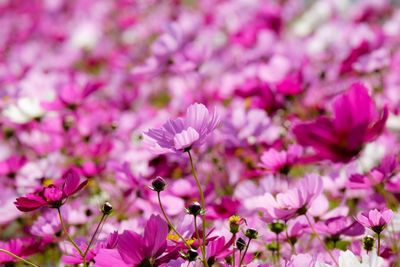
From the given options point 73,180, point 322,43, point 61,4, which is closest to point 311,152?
point 73,180

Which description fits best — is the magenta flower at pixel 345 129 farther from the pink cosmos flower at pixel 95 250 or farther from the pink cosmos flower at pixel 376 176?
the pink cosmos flower at pixel 95 250

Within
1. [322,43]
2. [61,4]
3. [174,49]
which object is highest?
[174,49]

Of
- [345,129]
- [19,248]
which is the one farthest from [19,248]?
[345,129]

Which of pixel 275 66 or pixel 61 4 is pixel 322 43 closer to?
pixel 275 66

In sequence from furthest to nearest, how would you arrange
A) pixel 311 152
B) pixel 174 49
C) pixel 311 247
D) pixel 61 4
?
1. pixel 61 4
2. pixel 174 49
3. pixel 311 152
4. pixel 311 247

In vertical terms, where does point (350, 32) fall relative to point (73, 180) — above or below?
below

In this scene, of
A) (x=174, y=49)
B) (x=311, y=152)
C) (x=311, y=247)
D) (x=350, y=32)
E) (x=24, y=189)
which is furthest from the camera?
(x=350, y=32)
